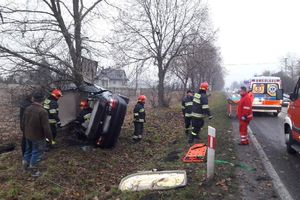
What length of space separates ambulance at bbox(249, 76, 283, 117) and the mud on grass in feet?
32.2


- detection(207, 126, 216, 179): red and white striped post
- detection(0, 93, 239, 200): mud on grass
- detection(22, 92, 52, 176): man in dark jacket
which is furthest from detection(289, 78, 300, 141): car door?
detection(22, 92, 52, 176): man in dark jacket

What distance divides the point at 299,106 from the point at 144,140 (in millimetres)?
5283

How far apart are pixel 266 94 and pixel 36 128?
625 inches

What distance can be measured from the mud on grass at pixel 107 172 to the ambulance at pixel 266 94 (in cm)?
981

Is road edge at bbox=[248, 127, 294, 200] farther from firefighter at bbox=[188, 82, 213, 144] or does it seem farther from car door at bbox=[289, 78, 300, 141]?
firefighter at bbox=[188, 82, 213, 144]

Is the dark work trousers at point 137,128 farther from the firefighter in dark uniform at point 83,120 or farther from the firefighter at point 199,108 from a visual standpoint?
the firefighter in dark uniform at point 83,120

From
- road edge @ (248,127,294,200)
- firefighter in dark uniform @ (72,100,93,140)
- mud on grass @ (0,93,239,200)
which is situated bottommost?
mud on grass @ (0,93,239,200)

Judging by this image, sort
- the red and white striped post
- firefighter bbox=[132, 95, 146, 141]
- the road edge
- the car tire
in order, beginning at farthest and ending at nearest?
firefighter bbox=[132, 95, 146, 141]
the car tire
the red and white striped post
the road edge

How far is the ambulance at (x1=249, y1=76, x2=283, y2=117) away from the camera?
20.2 meters

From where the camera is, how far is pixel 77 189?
710 centimetres

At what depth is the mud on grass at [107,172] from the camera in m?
6.19

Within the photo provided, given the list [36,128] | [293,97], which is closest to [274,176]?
[293,97]

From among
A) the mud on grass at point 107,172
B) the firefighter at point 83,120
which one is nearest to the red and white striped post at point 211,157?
the mud on grass at point 107,172

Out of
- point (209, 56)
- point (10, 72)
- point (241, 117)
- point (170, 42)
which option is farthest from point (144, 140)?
point (209, 56)
